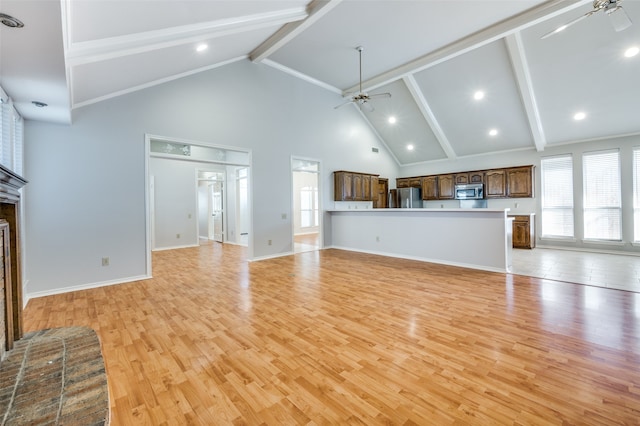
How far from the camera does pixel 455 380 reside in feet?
5.75

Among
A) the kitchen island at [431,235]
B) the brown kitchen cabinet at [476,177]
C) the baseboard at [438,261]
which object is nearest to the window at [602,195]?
the brown kitchen cabinet at [476,177]

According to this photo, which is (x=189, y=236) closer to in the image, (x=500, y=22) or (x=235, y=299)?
(x=235, y=299)

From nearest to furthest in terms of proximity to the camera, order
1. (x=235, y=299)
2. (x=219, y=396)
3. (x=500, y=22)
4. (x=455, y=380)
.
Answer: (x=219, y=396), (x=455, y=380), (x=235, y=299), (x=500, y=22)

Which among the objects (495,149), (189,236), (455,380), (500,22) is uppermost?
(500,22)

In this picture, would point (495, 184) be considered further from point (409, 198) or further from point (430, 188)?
point (409, 198)

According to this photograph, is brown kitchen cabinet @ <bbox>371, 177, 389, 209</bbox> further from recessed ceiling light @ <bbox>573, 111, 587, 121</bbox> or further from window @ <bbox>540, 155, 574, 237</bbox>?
recessed ceiling light @ <bbox>573, 111, 587, 121</bbox>

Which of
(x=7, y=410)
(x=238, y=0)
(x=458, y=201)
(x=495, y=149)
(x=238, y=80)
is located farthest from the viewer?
(x=458, y=201)

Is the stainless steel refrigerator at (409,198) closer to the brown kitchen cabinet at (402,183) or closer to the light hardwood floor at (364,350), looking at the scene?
the brown kitchen cabinet at (402,183)

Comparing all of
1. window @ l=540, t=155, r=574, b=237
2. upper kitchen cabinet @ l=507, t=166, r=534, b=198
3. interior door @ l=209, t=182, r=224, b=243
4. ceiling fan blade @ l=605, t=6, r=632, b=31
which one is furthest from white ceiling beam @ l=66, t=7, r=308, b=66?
window @ l=540, t=155, r=574, b=237

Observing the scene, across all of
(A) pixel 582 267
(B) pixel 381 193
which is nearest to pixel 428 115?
(B) pixel 381 193

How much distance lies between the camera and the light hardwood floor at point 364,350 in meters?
1.51

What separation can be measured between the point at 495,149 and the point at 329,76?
16.6 feet

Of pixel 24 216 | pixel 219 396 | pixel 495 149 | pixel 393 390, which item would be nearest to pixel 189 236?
pixel 24 216

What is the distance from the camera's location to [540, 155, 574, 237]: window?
266 inches
